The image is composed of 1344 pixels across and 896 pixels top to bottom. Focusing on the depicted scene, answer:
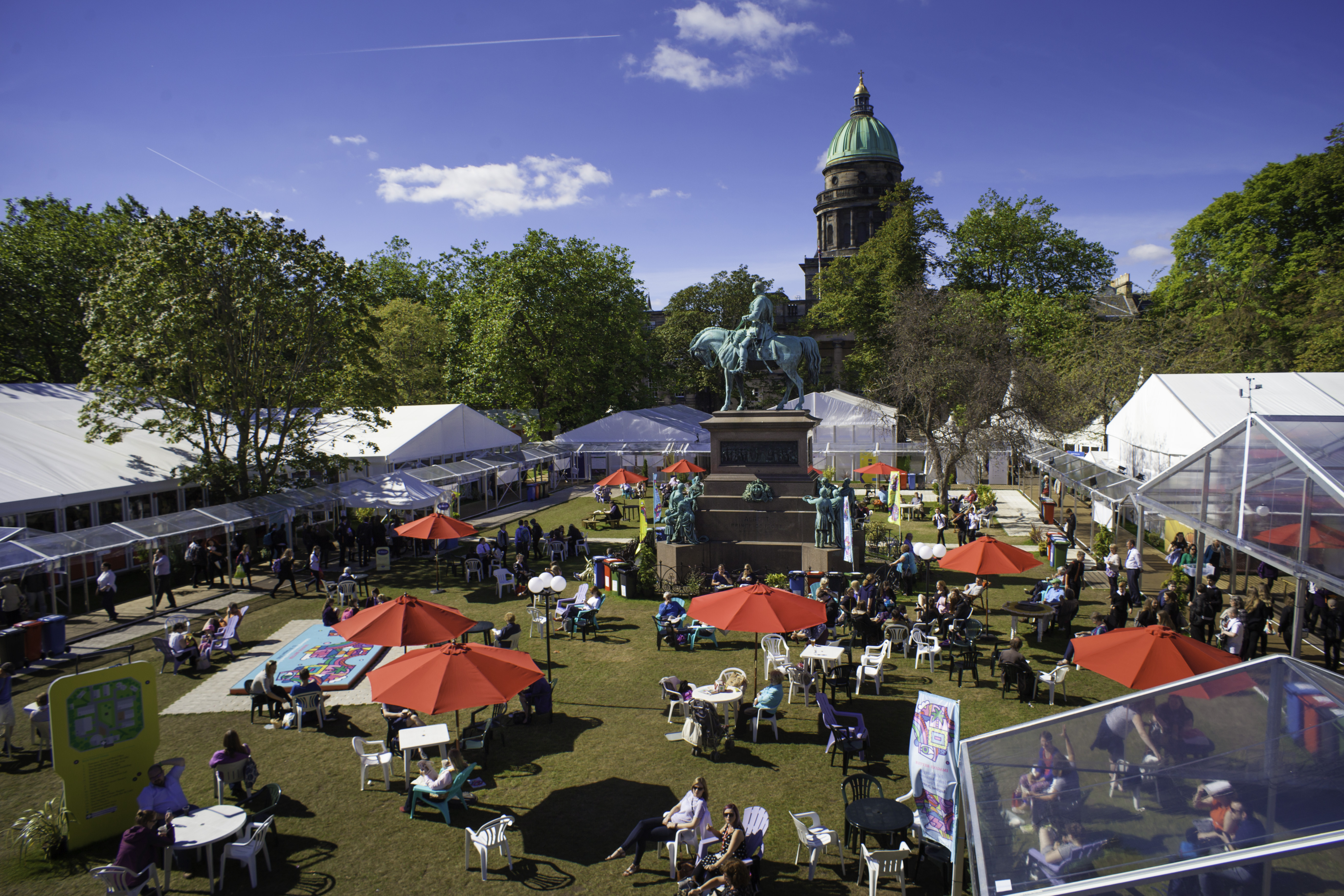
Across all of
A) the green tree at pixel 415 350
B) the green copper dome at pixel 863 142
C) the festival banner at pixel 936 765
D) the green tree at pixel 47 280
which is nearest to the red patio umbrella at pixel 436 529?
the festival banner at pixel 936 765

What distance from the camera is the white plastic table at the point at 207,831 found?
6742mm

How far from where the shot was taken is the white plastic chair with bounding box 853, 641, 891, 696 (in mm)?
11266

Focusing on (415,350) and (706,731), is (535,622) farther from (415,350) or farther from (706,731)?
(415,350)

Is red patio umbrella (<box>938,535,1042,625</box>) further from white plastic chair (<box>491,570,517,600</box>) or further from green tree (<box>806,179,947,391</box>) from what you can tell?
green tree (<box>806,179,947,391</box>)

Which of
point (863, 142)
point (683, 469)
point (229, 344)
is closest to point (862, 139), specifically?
point (863, 142)

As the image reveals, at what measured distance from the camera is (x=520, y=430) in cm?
4062

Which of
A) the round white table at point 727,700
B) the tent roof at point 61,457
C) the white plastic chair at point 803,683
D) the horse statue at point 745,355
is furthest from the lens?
the horse statue at point 745,355

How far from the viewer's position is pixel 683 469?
1122 inches

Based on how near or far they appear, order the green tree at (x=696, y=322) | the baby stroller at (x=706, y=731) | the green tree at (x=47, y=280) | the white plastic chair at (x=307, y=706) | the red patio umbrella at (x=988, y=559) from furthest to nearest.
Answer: the green tree at (x=696, y=322) < the green tree at (x=47, y=280) < the red patio umbrella at (x=988, y=559) < the white plastic chair at (x=307, y=706) < the baby stroller at (x=706, y=731)

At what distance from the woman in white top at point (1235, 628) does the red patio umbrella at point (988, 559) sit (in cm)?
291

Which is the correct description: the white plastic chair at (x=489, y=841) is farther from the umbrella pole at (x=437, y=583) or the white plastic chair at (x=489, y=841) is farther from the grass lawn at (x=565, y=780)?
the umbrella pole at (x=437, y=583)

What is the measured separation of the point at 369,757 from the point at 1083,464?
2358 cm

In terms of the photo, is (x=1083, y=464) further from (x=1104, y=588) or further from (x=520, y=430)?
(x=520, y=430)

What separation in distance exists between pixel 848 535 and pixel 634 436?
22346 mm
